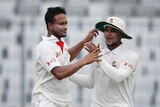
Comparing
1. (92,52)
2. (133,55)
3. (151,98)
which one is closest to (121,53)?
(133,55)

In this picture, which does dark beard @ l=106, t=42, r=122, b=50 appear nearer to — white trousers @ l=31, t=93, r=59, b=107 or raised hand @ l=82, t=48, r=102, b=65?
raised hand @ l=82, t=48, r=102, b=65

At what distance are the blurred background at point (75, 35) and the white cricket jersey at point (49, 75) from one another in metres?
10.1

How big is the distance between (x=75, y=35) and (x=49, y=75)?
405 inches

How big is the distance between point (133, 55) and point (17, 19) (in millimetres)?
10499

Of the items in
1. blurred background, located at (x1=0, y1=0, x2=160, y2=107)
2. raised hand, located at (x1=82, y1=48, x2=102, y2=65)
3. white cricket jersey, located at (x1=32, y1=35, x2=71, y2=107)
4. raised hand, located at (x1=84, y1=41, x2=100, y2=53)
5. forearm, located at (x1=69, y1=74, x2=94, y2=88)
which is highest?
raised hand, located at (x1=84, y1=41, x2=100, y2=53)

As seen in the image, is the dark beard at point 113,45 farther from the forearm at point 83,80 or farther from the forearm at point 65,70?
the forearm at point 65,70

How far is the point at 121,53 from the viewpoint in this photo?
30.2ft

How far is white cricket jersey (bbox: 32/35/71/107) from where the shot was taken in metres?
8.59

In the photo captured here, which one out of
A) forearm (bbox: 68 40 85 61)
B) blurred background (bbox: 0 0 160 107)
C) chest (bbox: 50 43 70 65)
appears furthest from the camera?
blurred background (bbox: 0 0 160 107)

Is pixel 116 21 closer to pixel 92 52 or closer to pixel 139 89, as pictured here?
pixel 92 52

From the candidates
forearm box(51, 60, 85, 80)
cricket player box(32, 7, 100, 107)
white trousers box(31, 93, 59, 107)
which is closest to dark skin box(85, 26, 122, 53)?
cricket player box(32, 7, 100, 107)

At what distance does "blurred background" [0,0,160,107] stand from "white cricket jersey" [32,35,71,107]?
10.1 meters

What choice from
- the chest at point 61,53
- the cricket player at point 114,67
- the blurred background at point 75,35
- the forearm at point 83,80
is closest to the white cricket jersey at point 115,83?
the cricket player at point 114,67

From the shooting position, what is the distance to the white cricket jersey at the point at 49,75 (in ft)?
28.2
